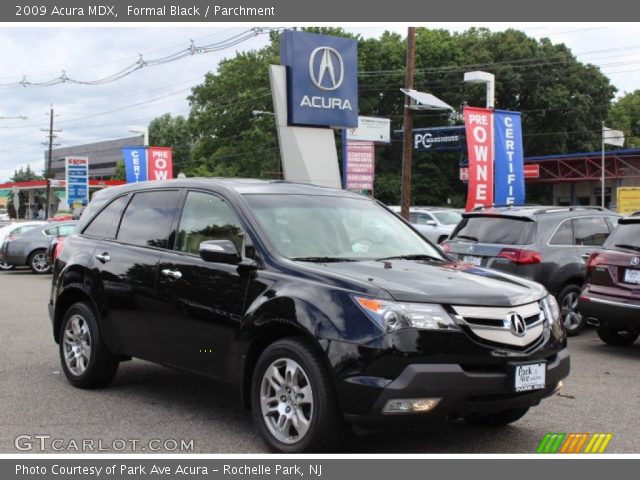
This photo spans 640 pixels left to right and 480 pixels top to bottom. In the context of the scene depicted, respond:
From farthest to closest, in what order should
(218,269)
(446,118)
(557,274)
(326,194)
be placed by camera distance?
(446,118)
(557,274)
(326,194)
(218,269)

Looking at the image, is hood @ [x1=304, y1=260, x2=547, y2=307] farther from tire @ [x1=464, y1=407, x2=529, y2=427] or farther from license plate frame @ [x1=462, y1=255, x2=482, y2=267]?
license plate frame @ [x1=462, y1=255, x2=482, y2=267]

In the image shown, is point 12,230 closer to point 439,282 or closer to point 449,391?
point 439,282

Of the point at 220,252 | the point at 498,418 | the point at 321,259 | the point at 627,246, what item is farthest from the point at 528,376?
the point at 627,246

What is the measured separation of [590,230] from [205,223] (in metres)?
6.87

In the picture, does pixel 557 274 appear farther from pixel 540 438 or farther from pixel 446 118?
pixel 446 118

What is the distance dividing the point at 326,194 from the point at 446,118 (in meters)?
52.9

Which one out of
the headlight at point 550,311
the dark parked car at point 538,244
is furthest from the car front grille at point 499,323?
the dark parked car at point 538,244

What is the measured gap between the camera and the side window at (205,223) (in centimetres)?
543

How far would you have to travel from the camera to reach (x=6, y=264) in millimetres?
22859

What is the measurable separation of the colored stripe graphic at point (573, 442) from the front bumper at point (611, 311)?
11.2ft

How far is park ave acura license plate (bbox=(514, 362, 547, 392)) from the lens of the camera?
4.46 m

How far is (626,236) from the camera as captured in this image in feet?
28.8

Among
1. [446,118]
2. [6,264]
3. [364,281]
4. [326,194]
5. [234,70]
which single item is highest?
[234,70]

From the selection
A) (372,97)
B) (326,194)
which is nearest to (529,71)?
(372,97)
